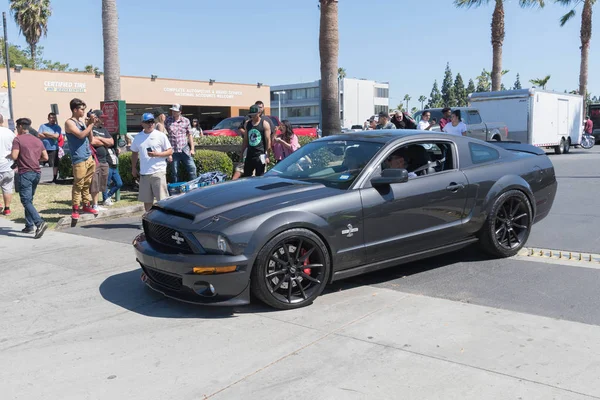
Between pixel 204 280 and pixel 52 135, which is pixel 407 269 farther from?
pixel 52 135

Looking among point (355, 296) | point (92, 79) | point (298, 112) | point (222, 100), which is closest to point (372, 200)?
point (355, 296)

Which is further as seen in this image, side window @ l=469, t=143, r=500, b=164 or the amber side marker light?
side window @ l=469, t=143, r=500, b=164

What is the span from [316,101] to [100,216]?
9132 centimetres

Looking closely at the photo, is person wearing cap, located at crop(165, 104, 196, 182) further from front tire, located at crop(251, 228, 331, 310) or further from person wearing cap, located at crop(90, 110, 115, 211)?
front tire, located at crop(251, 228, 331, 310)

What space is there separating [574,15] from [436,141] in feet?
127

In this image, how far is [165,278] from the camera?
4.97 m

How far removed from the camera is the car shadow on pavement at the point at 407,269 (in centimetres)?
566

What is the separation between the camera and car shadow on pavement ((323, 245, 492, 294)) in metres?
5.66

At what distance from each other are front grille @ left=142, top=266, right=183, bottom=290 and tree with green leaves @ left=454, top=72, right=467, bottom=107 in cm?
14801

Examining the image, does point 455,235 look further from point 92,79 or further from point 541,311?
point 92,79

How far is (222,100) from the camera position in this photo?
163 feet

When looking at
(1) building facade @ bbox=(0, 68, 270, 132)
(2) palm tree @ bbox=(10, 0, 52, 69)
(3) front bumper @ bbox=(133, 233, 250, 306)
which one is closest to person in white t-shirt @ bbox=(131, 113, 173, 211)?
(3) front bumper @ bbox=(133, 233, 250, 306)

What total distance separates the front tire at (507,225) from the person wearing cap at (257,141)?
4038 millimetres

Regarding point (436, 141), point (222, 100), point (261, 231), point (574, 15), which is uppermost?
point (574, 15)
